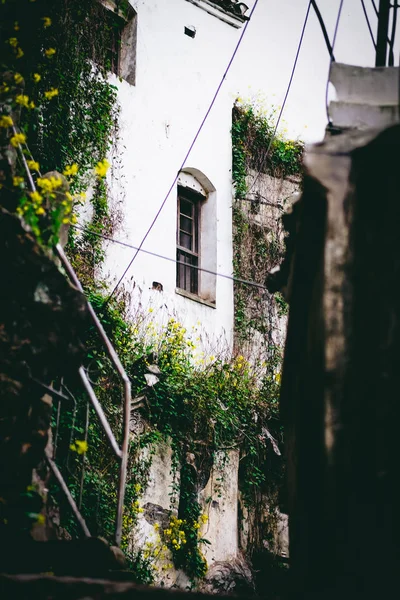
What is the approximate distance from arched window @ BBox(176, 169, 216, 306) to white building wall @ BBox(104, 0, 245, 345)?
0.15m

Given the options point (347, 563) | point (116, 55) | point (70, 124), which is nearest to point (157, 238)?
point (70, 124)

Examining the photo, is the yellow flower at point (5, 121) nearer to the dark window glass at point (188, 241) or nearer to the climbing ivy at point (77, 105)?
the climbing ivy at point (77, 105)

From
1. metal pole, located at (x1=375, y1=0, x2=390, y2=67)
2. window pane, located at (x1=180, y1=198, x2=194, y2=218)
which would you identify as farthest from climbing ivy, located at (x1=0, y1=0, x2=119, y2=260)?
metal pole, located at (x1=375, y1=0, x2=390, y2=67)

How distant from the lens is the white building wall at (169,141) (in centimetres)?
1366

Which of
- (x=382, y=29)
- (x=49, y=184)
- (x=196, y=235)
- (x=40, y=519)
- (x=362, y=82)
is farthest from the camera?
(x=196, y=235)

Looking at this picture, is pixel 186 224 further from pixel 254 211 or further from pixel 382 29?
pixel 382 29

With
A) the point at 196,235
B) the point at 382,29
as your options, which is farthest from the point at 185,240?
A: the point at 382,29

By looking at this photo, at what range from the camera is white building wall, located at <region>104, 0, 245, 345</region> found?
44.8ft

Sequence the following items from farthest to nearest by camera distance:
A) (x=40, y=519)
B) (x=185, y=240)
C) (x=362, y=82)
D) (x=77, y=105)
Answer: (x=185, y=240) → (x=77, y=105) → (x=40, y=519) → (x=362, y=82)

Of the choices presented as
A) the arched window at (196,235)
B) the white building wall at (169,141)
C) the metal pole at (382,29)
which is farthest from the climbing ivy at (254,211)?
the metal pole at (382,29)

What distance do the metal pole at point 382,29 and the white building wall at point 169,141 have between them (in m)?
6.02

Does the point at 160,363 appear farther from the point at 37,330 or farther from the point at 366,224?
the point at 366,224

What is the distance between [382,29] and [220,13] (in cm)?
867

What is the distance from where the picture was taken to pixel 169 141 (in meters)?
14.7
